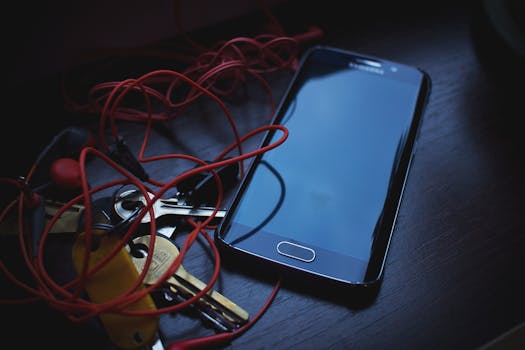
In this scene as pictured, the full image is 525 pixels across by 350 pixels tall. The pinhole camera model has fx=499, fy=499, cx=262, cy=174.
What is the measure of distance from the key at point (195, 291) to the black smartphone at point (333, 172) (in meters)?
0.05

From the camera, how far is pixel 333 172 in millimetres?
565

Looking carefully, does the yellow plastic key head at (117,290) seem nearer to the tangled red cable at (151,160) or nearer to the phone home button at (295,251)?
the tangled red cable at (151,160)

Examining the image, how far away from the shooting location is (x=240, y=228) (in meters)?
0.52

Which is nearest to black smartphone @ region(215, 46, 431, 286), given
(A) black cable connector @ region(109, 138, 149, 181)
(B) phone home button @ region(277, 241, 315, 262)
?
(B) phone home button @ region(277, 241, 315, 262)

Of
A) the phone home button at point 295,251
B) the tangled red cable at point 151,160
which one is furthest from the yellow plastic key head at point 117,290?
the phone home button at point 295,251

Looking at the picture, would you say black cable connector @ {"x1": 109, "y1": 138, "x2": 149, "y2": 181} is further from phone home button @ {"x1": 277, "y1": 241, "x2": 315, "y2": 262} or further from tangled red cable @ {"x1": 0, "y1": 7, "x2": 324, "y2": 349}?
phone home button @ {"x1": 277, "y1": 241, "x2": 315, "y2": 262}

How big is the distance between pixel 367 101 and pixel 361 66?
0.18 feet

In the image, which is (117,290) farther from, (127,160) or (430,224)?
(430,224)

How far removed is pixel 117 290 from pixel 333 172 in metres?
0.26

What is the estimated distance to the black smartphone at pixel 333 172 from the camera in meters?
0.51

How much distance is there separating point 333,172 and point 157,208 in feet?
0.65

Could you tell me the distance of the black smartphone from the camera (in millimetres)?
508

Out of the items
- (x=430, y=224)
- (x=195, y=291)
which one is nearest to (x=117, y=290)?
(x=195, y=291)

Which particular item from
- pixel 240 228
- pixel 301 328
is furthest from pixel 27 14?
pixel 301 328
